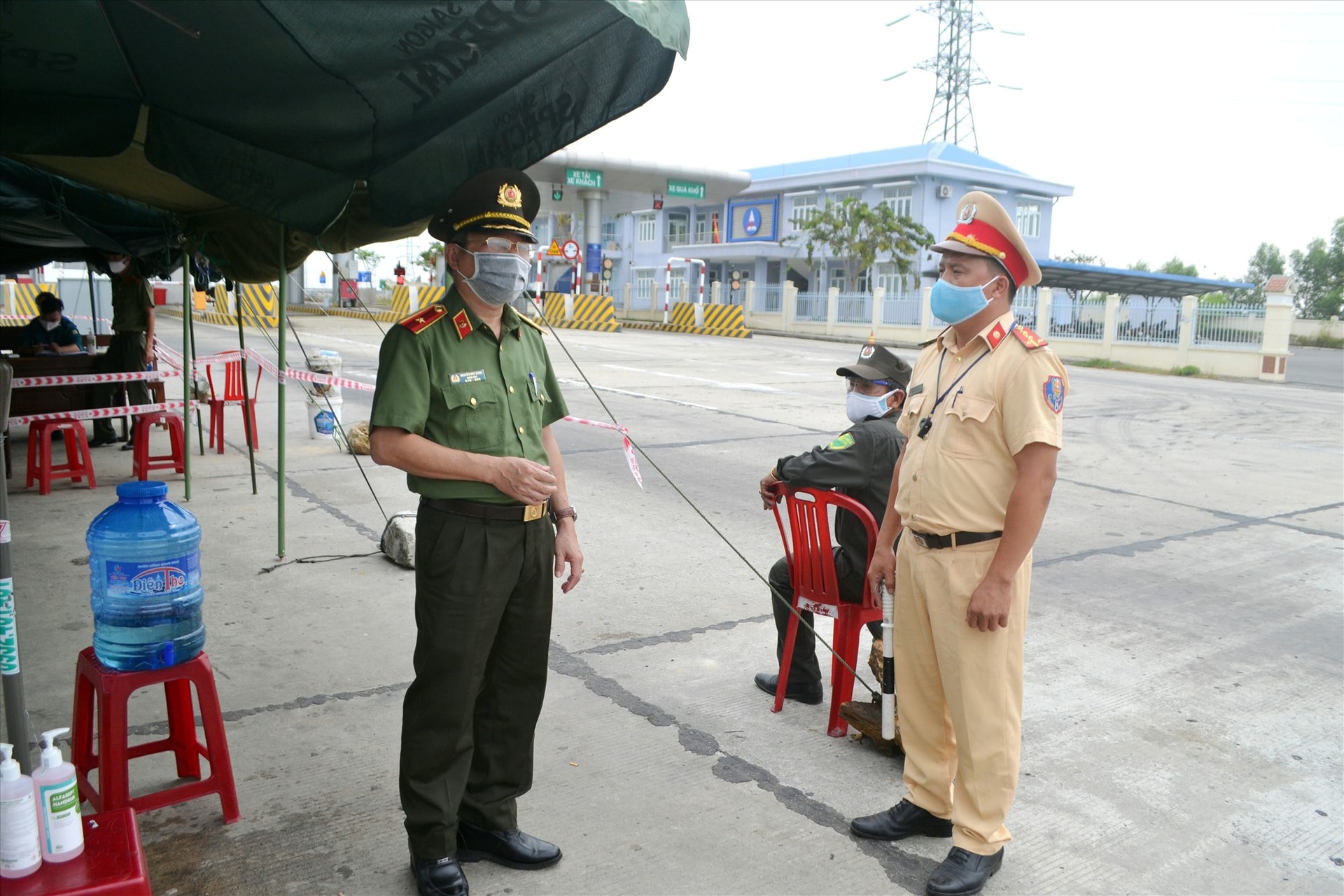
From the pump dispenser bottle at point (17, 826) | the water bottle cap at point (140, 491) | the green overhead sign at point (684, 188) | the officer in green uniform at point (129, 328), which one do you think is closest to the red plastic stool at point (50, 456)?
the officer in green uniform at point (129, 328)

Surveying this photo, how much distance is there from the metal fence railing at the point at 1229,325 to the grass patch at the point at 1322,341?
2258cm

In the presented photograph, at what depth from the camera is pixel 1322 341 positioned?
45.4 metres

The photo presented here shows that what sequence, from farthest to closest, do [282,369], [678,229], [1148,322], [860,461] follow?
1. [678,229]
2. [1148,322]
3. [282,369]
4. [860,461]

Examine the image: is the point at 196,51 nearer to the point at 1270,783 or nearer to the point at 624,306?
the point at 1270,783

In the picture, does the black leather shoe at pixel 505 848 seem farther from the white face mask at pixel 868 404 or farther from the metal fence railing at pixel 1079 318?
the metal fence railing at pixel 1079 318

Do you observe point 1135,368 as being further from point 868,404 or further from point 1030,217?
point 868,404

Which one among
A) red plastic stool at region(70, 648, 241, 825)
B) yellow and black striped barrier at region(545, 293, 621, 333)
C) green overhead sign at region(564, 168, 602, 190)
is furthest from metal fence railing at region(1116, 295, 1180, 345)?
red plastic stool at region(70, 648, 241, 825)

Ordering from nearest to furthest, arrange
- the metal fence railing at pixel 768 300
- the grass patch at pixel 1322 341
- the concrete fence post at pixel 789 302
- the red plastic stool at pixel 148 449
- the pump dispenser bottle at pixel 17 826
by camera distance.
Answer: the pump dispenser bottle at pixel 17 826 < the red plastic stool at pixel 148 449 < the concrete fence post at pixel 789 302 < the grass patch at pixel 1322 341 < the metal fence railing at pixel 768 300

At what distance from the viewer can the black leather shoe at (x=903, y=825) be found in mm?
3209

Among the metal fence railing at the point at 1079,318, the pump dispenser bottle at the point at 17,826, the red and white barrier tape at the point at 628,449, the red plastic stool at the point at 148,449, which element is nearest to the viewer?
the pump dispenser bottle at the point at 17,826

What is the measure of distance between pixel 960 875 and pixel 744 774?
0.93 metres

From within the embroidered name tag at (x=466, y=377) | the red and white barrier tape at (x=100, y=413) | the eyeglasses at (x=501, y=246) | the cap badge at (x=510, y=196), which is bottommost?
the red and white barrier tape at (x=100, y=413)

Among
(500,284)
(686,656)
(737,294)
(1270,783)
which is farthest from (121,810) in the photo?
(737,294)

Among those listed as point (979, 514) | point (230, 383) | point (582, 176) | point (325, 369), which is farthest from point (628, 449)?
point (582, 176)
